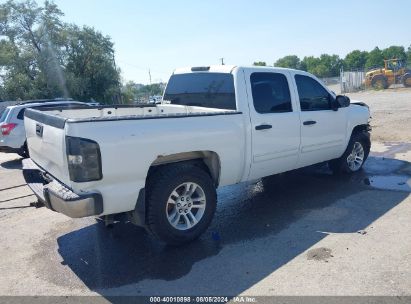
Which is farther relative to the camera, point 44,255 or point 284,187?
point 284,187

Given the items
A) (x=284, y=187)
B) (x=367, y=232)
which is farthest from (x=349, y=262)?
(x=284, y=187)

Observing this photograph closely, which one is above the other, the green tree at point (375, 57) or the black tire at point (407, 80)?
the green tree at point (375, 57)

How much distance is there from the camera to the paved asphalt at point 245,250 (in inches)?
143

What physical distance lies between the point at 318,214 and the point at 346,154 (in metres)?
2.12

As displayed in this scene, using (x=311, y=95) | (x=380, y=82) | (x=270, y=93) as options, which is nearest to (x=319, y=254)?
(x=270, y=93)

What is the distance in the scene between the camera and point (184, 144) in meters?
4.30

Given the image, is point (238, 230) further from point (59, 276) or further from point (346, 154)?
point (346, 154)

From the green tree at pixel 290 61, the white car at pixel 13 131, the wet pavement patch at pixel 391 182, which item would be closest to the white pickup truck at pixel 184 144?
the wet pavement patch at pixel 391 182

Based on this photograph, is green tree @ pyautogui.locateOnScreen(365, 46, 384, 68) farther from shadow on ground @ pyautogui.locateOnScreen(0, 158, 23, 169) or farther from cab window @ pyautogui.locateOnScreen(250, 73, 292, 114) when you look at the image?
cab window @ pyautogui.locateOnScreen(250, 73, 292, 114)

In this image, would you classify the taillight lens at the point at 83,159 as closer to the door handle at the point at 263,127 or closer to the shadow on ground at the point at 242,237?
the shadow on ground at the point at 242,237

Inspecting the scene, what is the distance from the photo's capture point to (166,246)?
4543mm

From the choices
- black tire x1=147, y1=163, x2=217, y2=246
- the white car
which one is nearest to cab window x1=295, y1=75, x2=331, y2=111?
black tire x1=147, y1=163, x2=217, y2=246

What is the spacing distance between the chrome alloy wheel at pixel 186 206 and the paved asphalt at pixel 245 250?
29cm

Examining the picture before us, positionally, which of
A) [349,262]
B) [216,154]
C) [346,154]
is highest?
[216,154]
